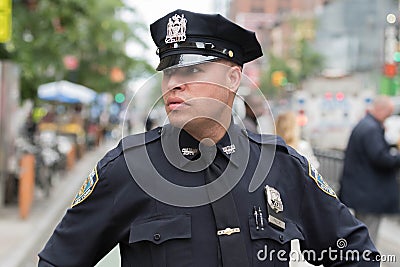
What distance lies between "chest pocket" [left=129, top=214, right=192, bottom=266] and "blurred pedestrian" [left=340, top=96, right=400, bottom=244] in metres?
4.89

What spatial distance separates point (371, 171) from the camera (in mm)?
7148

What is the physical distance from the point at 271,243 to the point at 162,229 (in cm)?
35

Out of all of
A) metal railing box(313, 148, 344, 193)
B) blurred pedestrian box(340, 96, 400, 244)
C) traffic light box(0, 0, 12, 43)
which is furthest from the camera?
metal railing box(313, 148, 344, 193)

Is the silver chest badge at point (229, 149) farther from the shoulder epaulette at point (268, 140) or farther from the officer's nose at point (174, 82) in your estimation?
the officer's nose at point (174, 82)

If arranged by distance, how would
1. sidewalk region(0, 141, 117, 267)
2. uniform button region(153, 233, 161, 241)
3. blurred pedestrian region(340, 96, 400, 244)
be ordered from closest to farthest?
uniform button region(153, 233, 161, 241) < blurred pedestrian region(340, 96, 400, 244) < sidewalk region(0, 141, 117, 267)

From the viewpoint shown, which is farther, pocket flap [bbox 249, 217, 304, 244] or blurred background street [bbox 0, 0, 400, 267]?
blurred background street [bbox 0, 0, 400, 267]

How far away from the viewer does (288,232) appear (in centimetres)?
248

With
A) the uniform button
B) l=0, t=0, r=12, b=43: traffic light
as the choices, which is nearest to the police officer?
the uniform button

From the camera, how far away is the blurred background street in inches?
392

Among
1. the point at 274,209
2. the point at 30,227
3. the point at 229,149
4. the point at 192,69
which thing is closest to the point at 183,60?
the point at 192,69

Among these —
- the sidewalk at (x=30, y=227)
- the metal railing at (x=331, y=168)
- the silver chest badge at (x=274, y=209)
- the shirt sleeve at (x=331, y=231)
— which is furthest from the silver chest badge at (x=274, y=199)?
the metal railing at (x=331, y=168)

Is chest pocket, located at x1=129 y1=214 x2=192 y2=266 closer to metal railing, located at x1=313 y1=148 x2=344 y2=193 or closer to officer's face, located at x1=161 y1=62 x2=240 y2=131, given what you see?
officer's face, located at x1=161 y1=62 x2=240 y2=131

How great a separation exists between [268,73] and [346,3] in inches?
346

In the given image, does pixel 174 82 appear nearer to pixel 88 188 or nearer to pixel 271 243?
pixel 88 188
